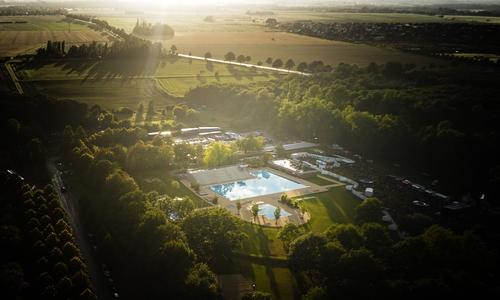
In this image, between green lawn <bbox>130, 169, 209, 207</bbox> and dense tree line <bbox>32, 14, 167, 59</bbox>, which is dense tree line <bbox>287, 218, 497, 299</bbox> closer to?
green lawn <bbox>130, 169, 209, 207</bbox>

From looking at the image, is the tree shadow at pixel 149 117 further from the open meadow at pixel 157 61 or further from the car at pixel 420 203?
the car at pixel 420 203

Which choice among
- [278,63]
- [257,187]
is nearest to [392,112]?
[257,187]

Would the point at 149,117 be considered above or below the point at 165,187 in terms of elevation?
above

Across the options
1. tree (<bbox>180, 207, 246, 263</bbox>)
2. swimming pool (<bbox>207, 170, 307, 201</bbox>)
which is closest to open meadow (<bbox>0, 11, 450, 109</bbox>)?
swimming pool (<bbox>207, 170, 307, 201</bbox>)

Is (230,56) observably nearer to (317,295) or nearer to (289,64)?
(289,64)

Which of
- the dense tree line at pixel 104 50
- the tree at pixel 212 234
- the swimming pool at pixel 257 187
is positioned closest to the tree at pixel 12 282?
the tree at pixel 212 234

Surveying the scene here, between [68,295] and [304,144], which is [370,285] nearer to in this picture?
[68,295]
